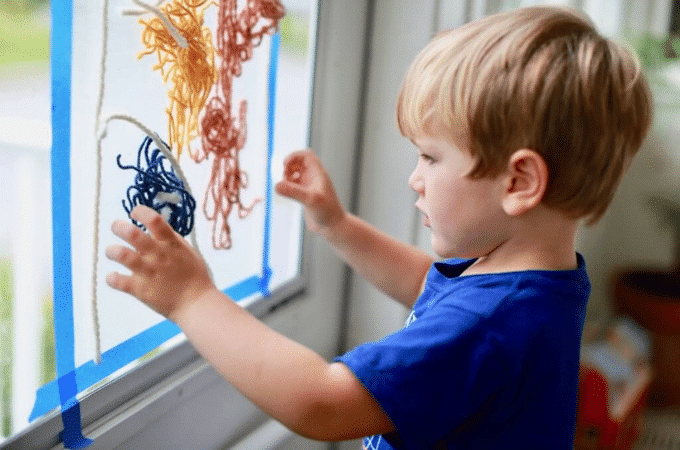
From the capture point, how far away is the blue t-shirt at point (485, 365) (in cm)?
57

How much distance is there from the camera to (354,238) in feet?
2.75

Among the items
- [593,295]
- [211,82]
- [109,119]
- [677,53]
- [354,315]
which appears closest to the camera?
[109,119]

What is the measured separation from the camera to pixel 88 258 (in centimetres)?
64

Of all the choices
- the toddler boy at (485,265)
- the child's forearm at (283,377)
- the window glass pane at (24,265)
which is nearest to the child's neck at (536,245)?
the toddler boy at (485,265)

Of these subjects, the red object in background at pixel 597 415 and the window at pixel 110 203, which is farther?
the red object in background at pixel 597 415

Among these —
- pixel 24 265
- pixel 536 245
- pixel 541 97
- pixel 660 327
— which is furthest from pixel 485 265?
pixel 660 327

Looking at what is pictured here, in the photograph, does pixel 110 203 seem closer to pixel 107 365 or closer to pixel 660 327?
pixel 107 365

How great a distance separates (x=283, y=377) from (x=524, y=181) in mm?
253

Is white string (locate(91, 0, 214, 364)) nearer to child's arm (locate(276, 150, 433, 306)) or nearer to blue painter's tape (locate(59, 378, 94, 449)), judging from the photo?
blue painter's tape (locate(59, 378, 94, 449))

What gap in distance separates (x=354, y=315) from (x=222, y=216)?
0.42m

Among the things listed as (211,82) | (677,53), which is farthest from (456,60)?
(677,53)

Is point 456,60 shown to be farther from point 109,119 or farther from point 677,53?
point 677,53

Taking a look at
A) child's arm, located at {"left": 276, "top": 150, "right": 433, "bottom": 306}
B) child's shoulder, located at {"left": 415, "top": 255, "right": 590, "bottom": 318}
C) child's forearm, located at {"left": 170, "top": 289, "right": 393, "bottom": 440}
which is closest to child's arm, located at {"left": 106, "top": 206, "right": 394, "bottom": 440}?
child's forearm, located at {"left": 170, "top": 289, "right": 393, "bottom": 440}

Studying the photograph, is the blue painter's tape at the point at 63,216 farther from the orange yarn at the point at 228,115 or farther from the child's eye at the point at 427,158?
the child's eye at the point at 427,158
